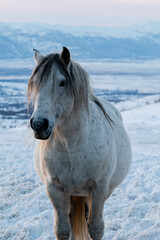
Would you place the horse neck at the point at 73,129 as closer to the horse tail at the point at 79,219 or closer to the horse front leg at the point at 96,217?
the horse front leg at the point at 96,217

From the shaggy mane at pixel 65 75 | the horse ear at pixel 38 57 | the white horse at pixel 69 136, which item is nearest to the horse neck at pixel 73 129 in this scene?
the white horse at pixel 69 136

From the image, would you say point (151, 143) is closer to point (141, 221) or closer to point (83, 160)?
point (141, 221)

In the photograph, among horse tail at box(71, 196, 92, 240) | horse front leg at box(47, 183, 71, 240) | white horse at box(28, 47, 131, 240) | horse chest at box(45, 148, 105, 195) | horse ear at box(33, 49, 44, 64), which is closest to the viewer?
white horse at box(28, 47, 131, 240)

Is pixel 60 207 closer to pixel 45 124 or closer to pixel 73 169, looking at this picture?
pixel 73 169

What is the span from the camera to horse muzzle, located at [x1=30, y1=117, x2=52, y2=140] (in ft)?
7.71

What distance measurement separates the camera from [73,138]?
9.46 feet

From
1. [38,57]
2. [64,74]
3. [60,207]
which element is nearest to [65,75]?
[64,74]

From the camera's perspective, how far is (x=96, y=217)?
10.2 feet

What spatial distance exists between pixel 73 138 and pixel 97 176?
0.42 m

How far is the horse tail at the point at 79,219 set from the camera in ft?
11.7

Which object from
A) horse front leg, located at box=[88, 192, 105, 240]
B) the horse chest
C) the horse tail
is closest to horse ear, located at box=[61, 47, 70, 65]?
the horse chest

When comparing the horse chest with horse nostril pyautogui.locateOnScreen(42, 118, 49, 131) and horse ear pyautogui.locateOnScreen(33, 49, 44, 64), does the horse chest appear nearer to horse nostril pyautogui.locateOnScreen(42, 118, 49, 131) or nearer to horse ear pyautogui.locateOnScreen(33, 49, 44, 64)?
horse nostril pyautogui.locateOnScreen(42, 118, 49, 131)

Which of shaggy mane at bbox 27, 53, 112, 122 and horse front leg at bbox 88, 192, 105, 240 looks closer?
shaggy mane at bbox 27, 53, 112, 122

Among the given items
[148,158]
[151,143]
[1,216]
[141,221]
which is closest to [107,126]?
[141,221]
